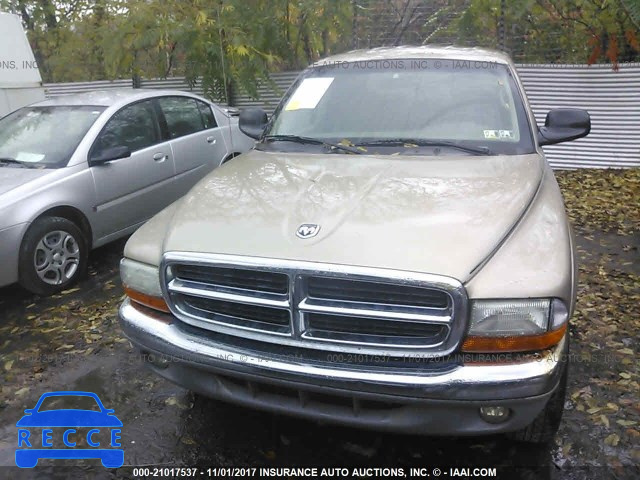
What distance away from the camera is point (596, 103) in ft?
27.7

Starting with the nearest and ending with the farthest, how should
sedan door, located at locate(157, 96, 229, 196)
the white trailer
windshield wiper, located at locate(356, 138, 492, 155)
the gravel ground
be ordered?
the gravel ground, windshield wiper, located at locate(356, 138, 492, 155), sedan door, located at locate(157, 96, 229, 196), the white trailer

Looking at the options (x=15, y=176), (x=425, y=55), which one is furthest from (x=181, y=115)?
(x=425, y=55)

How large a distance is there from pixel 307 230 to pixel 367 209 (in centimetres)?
33

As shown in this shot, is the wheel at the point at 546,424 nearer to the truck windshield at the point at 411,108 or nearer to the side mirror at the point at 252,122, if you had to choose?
the truck windshield at the point at 411,108

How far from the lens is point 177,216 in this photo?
2.80 meters

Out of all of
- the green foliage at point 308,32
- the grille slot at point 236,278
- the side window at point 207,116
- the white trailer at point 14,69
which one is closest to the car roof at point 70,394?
the grille slot at point 236,278

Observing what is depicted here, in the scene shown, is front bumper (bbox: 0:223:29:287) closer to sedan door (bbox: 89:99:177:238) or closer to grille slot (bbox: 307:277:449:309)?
sedan door (bbox: 89:99:177:238)

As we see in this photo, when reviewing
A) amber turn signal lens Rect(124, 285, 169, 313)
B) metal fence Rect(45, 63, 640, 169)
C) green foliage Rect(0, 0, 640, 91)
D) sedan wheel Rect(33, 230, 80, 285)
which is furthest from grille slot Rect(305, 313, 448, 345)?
metal fence Rect(45, 63, 640, 169)

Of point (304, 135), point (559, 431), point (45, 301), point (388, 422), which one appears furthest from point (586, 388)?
point (45, 301)

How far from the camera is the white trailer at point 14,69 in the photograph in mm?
7664

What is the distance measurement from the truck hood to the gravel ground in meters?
1.17

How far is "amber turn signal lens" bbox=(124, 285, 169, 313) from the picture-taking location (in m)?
2.62

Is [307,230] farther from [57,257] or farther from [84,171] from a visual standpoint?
[84,171]

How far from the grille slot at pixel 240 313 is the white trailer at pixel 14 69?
669cm
